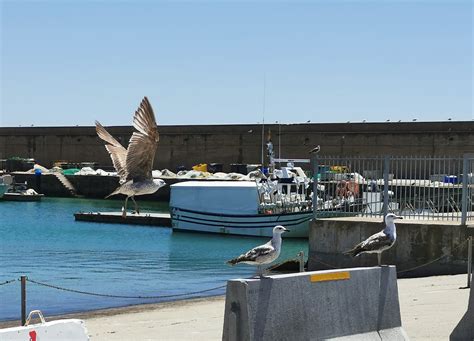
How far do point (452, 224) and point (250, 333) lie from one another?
41.6 feet

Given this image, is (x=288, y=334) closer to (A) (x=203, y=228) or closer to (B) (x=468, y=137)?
(A) (x=203, y=228)

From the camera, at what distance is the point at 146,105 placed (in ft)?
65.6

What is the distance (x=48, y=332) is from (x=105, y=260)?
3013cm

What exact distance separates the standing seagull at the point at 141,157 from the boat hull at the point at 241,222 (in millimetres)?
24546

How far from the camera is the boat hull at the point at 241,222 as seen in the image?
44500mm

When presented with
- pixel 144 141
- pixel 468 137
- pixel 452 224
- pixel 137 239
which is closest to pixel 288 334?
pixel 144 141

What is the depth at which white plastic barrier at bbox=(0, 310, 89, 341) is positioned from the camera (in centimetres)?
757

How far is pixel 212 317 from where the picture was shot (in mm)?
16609

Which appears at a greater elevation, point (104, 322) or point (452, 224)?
point (452, 224)

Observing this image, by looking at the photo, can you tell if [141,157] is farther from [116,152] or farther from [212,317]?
[212,317]

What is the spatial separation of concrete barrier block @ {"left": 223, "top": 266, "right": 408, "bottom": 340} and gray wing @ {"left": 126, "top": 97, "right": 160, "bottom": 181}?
9.50 meters

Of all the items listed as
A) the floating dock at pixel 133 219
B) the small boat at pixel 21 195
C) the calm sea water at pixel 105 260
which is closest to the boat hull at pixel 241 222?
the calm sea water at pixel 105 260

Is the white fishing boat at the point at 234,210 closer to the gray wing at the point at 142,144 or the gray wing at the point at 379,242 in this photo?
the gray wing at the point at 142,144

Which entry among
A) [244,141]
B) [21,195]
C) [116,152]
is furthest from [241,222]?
[21,195]
